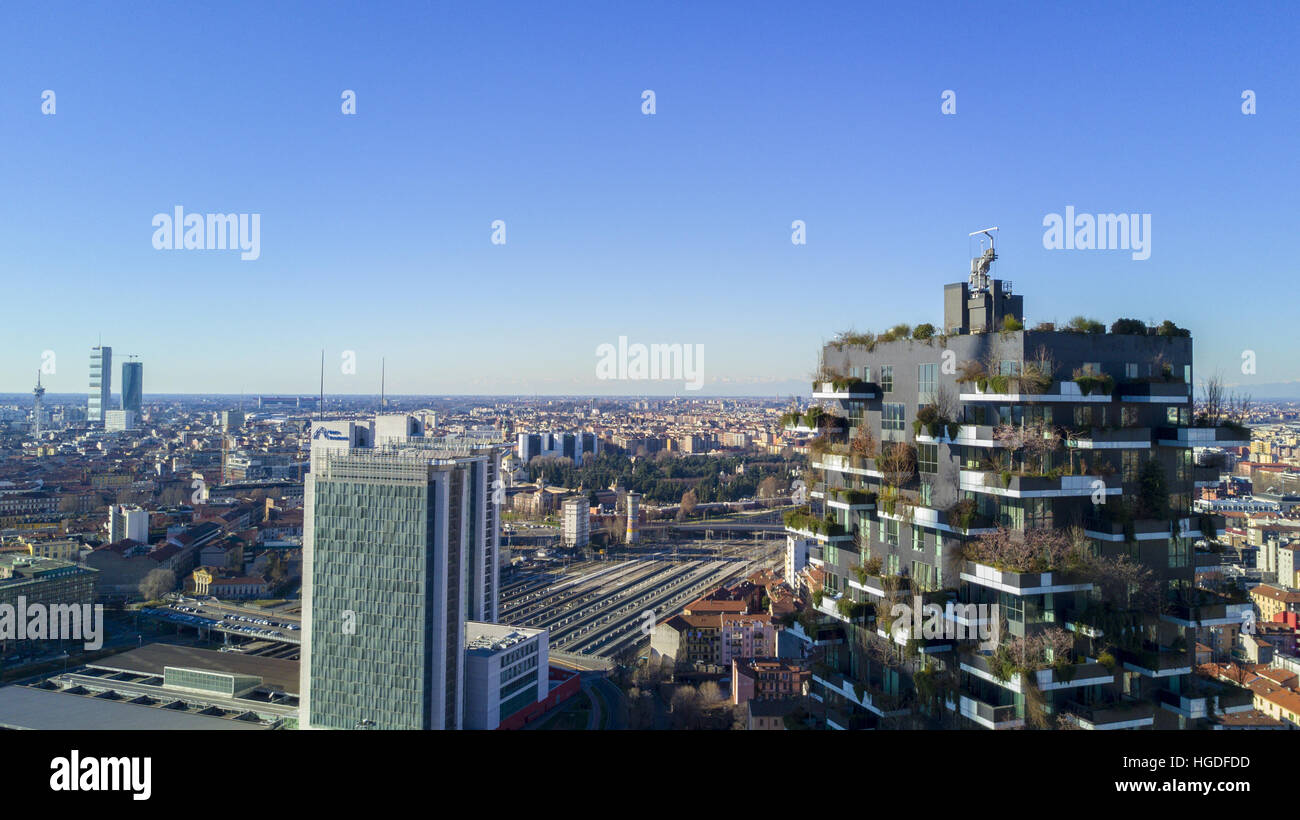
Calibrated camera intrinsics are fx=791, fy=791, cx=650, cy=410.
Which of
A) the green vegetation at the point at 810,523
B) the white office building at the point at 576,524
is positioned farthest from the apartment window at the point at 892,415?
the white office building at the point at 576,524

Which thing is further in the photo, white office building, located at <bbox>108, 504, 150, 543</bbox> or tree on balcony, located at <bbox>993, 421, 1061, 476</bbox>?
white office building, located at <bbox>108, 504, 150, 543</bbox>

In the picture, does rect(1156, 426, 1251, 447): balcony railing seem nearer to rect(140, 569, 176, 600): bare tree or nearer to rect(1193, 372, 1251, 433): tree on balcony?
rect(1193, 372, 1251, 433): tree on balcony

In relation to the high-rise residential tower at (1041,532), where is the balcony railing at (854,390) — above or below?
above

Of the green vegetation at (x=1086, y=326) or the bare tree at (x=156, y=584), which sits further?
the bare tree at (x=156, y=584)

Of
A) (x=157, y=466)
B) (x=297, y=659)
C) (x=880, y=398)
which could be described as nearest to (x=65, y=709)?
(x=297, y=659)

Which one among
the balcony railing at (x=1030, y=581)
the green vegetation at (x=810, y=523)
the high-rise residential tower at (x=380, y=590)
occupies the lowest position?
the high-rise residential tower at (x=380, y=590)

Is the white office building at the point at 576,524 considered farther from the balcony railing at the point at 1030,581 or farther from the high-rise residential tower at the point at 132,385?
the high-rise residential tower at the point at 132,385

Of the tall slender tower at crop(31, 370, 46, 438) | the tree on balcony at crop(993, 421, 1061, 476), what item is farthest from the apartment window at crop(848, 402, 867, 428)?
the tall slender tower at crop(31, 370, 46, 438)
